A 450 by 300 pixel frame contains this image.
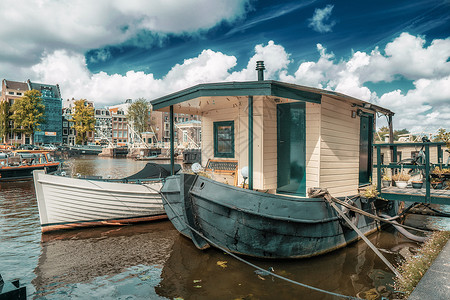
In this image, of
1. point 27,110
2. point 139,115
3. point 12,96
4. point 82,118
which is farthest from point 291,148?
point 12,96

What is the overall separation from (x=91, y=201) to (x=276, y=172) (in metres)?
5.91

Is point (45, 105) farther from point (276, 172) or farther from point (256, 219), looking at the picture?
point (256, 219)

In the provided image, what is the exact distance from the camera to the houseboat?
556cm

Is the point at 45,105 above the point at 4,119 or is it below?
above

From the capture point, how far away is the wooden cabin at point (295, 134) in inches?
249

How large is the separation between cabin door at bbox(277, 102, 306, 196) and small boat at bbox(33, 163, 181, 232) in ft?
14.1

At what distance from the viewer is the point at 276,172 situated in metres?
7.26

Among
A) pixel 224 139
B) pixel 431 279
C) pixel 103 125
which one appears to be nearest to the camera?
pixel 431 279

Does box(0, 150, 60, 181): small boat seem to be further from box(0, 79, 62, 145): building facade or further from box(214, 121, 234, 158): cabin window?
box(0, 79, 62, 145): building facade

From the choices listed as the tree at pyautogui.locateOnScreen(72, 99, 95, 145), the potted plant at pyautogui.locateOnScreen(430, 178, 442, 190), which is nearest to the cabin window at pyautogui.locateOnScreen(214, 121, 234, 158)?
the potted plant at pyautogui.locateOnScreen(430, 178, 442, 190)

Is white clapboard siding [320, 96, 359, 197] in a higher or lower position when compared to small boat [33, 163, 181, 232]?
higher

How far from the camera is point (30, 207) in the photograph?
12125 mm

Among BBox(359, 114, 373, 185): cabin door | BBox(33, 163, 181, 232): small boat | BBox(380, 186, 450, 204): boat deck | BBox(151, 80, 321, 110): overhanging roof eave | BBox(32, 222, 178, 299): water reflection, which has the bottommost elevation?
BBox(32, 222, 178, 299): water reflection

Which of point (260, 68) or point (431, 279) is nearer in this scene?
point (431, 279)
